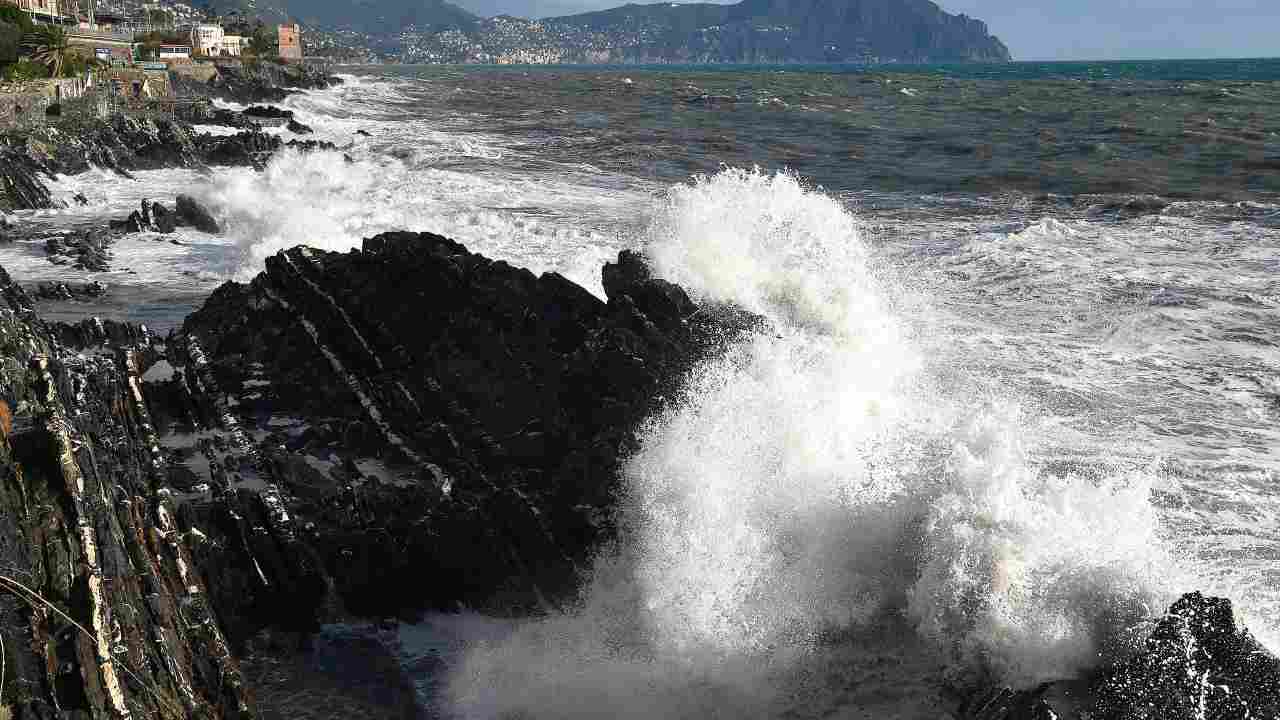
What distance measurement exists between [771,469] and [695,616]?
1.84 meters

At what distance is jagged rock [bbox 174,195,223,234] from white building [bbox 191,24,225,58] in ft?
308

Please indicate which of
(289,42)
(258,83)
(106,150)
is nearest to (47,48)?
(106,150)

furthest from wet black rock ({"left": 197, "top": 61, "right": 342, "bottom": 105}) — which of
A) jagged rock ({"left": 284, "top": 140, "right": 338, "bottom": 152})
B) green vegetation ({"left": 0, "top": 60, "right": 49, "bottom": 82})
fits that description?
jagged rock ({"left": 284, "top": 140, "right": 338, "bottom": 152})

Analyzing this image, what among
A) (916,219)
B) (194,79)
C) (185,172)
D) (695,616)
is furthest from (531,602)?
(194,79)

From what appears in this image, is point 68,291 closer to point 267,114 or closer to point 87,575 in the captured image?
point 87,575

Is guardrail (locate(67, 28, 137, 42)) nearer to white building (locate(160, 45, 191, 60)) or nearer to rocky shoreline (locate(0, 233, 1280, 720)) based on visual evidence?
white building (locate(160, 45, 191, 60))

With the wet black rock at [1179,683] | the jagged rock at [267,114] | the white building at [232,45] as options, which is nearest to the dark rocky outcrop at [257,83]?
the jagged rock at [267,114]

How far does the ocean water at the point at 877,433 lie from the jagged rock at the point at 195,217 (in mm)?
631

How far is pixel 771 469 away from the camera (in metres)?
9.70

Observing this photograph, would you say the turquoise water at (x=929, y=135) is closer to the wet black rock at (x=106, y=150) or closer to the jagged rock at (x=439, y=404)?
the wet black rock at (x=106, y=150)

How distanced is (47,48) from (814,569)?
49.1 meters

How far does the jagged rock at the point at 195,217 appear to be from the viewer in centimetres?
2364

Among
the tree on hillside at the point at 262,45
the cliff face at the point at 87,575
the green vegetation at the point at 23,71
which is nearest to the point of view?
the cliff face at the point at 87,575

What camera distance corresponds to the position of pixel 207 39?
11225 cm
